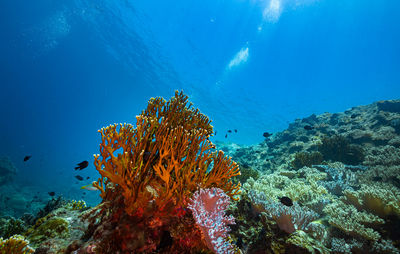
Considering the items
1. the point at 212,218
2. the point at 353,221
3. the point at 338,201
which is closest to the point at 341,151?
the point at 338,201

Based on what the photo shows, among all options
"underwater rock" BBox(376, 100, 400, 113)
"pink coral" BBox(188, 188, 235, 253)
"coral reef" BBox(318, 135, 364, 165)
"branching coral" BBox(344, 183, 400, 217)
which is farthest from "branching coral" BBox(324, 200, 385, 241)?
"underwater rock" BBox(376, 100, 400, 113)

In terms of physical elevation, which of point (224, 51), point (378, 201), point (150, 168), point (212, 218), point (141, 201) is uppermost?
point (224, 51)

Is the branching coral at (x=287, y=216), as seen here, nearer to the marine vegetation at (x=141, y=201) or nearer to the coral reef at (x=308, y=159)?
the marine vegetation at (x=141, y=201)

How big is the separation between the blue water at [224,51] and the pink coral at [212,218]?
4704 centimetres

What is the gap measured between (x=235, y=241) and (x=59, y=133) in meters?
177

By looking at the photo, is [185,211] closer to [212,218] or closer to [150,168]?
[212,218]

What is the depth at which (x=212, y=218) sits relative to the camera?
248 cm

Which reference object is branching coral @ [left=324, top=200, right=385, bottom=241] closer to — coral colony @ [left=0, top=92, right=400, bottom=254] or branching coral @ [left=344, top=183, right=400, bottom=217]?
coral colony @ [left=0, top=92, right=400, bottom=254]

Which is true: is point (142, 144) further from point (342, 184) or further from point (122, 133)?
point (342, 184)

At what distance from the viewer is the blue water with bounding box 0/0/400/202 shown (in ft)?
143

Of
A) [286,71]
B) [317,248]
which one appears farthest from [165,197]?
[286,71]

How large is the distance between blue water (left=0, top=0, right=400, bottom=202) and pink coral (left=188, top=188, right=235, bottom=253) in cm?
4704

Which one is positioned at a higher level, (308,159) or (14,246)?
(308,159)

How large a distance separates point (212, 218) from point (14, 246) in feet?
10.3
